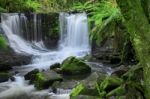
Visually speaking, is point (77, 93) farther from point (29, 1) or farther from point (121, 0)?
point (29, 1)

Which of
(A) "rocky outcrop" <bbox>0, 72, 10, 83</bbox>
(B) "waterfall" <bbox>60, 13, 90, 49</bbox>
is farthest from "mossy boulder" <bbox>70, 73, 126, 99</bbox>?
(B) "waterfall" <bbox>60, 13, 90, 49</bbox>

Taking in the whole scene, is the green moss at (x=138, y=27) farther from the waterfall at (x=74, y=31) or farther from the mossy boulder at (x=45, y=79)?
the waterfall at (x=74, y=31)

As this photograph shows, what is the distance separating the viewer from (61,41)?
16.8m

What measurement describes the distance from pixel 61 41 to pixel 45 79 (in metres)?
7.52

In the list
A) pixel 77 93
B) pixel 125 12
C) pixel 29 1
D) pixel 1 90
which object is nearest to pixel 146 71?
pixel 125 12

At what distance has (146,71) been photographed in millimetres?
3453

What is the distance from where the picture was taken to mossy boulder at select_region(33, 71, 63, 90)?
9.30 meters

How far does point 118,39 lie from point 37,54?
15.0 ft

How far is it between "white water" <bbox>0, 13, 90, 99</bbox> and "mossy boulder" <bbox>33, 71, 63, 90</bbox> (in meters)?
3.61

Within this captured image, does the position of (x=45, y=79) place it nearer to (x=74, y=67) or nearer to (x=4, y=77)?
(x=74, y=67)

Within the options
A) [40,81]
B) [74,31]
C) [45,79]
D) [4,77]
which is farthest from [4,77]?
[74,31]

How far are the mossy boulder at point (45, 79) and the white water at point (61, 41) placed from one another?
142 inches

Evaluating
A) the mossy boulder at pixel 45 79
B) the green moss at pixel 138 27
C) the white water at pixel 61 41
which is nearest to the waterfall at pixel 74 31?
the white water at pixel 61 41

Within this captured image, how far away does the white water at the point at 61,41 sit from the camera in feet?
47.8
